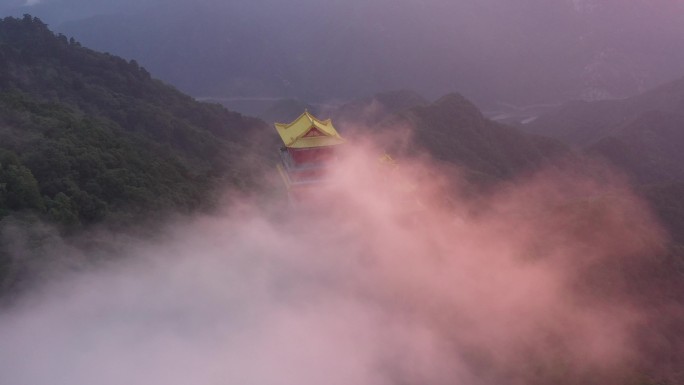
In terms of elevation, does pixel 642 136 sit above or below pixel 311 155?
below

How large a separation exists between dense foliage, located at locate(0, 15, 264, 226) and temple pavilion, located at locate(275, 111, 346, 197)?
458 cm

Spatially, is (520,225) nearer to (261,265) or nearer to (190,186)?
(261,265)

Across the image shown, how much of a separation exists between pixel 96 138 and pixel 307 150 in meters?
9.87

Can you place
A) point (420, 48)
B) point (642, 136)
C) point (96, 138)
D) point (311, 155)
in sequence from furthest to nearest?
1. point (420, 48)
2. point (642, 136)
3. point (96, 138)
4. point (311, 155)

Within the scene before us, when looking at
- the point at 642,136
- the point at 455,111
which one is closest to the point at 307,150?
the point at 455,111

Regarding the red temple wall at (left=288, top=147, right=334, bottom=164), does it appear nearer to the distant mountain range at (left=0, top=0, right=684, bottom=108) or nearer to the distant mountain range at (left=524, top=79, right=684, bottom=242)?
the distant mountain range at (left=524, top=79, right=684, bottom=242)

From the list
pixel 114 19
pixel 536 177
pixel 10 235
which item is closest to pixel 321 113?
pixel 536 177

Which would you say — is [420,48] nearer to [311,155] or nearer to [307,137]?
[311,155]

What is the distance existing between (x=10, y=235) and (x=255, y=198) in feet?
40.7

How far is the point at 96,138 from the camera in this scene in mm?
22609

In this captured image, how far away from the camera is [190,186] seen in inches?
942

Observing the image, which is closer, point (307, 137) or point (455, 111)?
point (307, 137)

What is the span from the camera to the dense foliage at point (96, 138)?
17.4 metres

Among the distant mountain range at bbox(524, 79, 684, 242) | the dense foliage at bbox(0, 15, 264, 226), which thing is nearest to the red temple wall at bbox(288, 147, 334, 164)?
the dense foliage at bbox(0, 15, 264, 226)
